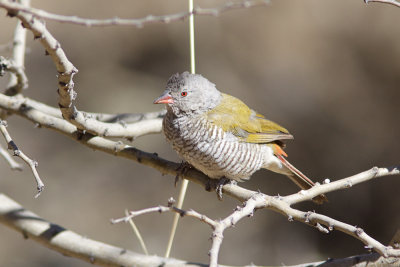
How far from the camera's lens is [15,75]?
136 inches

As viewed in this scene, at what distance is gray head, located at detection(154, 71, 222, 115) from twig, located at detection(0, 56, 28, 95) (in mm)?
936

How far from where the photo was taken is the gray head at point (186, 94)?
3.48 meters

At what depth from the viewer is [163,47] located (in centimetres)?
750

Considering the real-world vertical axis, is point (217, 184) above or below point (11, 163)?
above

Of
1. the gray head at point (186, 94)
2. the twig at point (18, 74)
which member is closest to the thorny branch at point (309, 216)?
the gray head at point (186, 94)

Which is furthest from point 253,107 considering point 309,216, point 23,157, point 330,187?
point 23,157

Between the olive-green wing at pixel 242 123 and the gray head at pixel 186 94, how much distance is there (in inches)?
3.9

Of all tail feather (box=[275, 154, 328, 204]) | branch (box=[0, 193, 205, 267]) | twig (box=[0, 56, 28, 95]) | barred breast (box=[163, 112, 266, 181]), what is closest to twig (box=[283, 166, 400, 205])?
branch (box=[0, 193, 205, 267])

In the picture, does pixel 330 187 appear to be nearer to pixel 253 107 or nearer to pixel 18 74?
pixel 18 74

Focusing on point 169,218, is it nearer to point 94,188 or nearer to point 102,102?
point 94,188

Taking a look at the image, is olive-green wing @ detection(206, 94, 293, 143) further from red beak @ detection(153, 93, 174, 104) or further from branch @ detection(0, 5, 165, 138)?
branch @ detection(0, 5, 165, 138)

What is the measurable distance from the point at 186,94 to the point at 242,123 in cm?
47

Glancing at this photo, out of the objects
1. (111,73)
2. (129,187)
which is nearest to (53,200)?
(129,187)

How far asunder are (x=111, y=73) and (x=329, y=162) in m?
3.35
